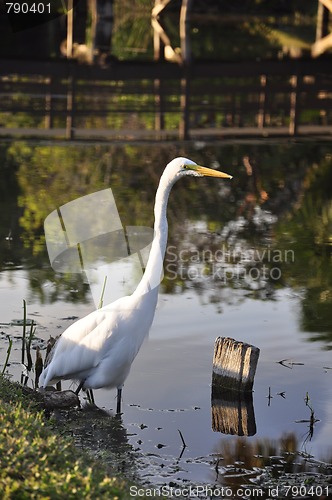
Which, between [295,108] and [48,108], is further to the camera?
[295,108]

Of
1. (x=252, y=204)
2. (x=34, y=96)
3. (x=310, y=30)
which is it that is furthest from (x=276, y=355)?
(x=310, y=30)

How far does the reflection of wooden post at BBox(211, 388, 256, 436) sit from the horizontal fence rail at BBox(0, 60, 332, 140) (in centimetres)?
1273

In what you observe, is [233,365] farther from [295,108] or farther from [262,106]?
[262,106]

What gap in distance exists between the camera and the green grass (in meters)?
4.89

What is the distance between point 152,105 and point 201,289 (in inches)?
525

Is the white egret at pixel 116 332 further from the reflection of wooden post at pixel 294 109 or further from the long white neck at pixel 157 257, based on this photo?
the reflection of wooden post at pixel 294 109

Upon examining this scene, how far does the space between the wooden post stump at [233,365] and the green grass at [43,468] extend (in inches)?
81.6

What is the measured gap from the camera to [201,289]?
10.9 meters

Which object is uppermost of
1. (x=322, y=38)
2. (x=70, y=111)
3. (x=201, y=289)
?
(x=322, y=38)

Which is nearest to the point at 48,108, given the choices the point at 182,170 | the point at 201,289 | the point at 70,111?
the point at 70,111

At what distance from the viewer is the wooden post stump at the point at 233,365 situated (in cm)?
752

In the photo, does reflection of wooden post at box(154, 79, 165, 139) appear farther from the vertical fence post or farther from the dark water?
the vertical fence post

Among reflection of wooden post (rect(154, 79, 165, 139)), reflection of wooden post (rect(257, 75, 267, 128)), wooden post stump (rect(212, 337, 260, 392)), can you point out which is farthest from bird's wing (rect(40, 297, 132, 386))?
reflection of wooden post (rect(257, 75, 267, 128))


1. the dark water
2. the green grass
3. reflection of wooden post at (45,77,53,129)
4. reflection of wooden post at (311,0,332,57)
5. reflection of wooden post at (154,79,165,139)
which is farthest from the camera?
reflection of wooden post at (311,0,332,57)
